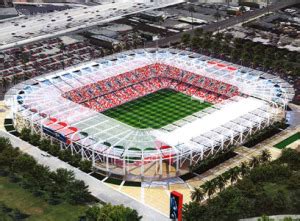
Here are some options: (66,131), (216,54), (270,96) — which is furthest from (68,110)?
(216,54)

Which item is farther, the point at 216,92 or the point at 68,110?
the point at 216,92

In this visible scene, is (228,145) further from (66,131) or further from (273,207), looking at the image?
(66,131)

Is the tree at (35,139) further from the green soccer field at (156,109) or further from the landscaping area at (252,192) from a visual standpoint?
the landscaping area at (252,192)

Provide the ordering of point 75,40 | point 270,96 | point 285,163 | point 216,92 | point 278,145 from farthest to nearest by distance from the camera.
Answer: point 75,40 < point 216,92 < point 270,96 < point 278,145 < point 285,163

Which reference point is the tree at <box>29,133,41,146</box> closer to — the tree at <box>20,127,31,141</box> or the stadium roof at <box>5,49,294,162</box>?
the tree at <box>20,127,31,141</box>

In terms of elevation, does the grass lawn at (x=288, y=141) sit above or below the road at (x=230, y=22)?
below

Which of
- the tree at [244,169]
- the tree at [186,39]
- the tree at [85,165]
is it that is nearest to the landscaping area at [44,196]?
the tree at [85,165]
